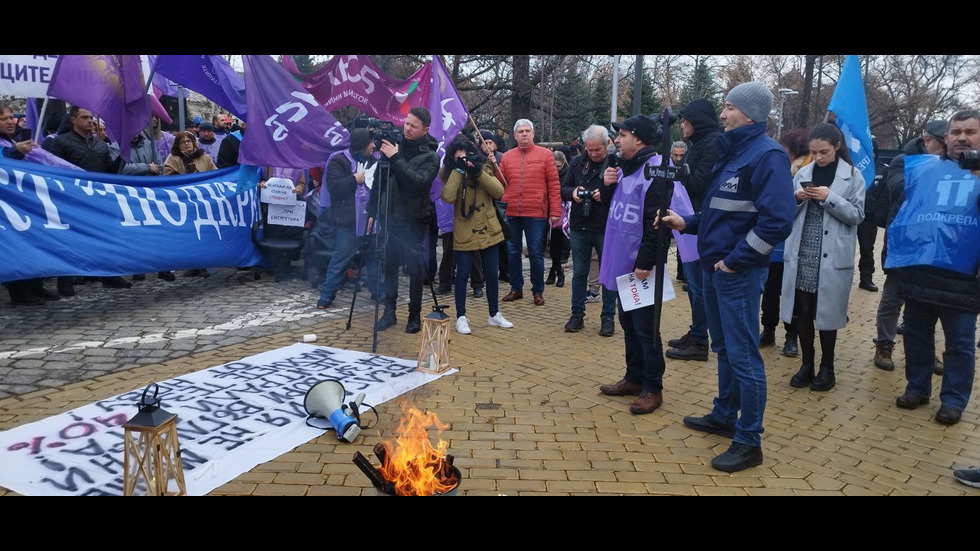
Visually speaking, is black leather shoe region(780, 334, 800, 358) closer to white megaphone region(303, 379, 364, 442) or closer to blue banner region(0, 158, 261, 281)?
white megaphone region(303, 379, 364, 442)

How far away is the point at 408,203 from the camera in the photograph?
6570mm

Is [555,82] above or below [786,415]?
above

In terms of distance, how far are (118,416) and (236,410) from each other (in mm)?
715

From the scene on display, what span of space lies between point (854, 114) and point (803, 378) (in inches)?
107

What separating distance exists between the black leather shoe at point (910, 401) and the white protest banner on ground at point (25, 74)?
9094 mm

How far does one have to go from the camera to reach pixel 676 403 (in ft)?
16.5

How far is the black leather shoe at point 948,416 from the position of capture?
15.5 feet

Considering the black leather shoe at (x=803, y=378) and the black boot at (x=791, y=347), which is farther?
the black boot at (x=791, y=347)

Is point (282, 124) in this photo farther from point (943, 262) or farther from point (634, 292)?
point (943, 262)

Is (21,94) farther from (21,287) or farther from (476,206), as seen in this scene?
(476,206)

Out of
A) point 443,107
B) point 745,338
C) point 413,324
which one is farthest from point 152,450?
point 443,107

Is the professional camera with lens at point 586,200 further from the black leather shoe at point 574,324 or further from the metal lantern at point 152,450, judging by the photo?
the metal lantern at point 152,450

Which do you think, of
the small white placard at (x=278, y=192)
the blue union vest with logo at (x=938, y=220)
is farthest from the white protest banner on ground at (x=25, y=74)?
the blue union vest with logo at (x=938, y=220)

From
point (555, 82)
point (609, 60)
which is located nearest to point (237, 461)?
point (555, 82)
